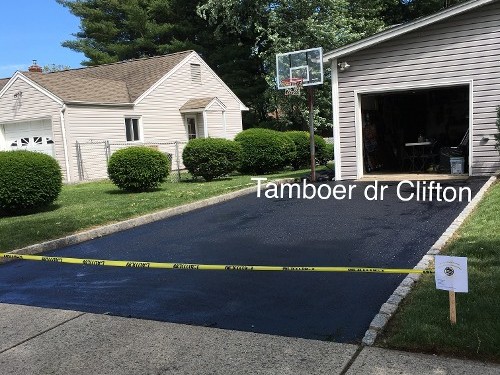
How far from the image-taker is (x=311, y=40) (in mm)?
27750

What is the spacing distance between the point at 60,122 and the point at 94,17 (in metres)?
25.1

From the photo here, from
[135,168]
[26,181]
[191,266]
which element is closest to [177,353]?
[191,266]

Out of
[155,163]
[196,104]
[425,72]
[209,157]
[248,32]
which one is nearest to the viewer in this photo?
[425,72]

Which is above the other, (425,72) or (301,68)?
(301,68)

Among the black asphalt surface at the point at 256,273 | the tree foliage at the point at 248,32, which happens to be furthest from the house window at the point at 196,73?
the black asphalt surface at the point at 256,273

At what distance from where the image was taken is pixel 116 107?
21.5 meters

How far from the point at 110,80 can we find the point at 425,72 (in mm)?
16339

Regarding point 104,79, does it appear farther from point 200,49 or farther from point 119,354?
point 119,354

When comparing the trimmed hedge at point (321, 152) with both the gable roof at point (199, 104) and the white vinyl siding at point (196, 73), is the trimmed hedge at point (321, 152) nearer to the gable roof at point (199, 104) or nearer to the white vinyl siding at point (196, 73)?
the gable roof at point (199, 104)

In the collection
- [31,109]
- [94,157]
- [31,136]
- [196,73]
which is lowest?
[94,157]

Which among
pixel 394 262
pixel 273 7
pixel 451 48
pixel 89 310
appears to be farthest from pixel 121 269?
pixel 273 7

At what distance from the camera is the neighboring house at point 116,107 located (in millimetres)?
19625

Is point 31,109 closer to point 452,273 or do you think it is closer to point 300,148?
point 300,148

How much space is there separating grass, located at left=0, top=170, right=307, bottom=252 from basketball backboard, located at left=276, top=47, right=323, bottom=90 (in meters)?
3.52
